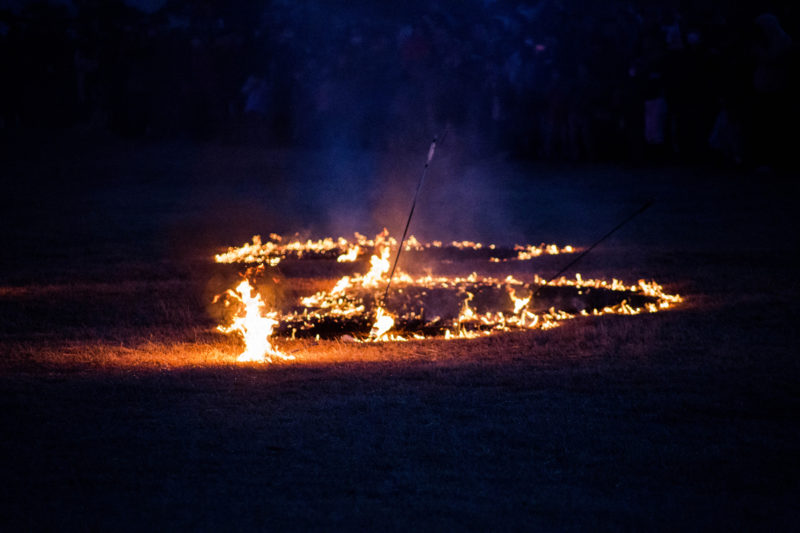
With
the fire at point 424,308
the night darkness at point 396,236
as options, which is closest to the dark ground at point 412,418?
the night darkness at point 396,236

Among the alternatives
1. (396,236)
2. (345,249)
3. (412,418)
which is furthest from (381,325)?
(396,236)

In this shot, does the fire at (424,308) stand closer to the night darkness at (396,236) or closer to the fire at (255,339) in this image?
the fire at (255,339)

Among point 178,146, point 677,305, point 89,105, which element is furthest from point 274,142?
point 677,305

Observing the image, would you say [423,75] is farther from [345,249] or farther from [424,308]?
[424,308]

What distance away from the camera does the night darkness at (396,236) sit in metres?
5.02

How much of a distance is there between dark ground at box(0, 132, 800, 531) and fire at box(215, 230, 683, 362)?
48 cm

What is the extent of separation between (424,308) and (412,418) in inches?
197

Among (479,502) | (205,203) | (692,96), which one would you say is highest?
(692,96)

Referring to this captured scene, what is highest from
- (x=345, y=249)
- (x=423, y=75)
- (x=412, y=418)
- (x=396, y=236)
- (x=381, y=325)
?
(x=423, y=75)

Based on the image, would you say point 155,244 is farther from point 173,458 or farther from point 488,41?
point 488,41

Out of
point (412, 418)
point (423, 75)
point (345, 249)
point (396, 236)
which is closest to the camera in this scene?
point (412, 418)

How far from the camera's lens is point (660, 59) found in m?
27.8

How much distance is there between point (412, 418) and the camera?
6203 millimetres

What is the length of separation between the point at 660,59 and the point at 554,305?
1862 cm
